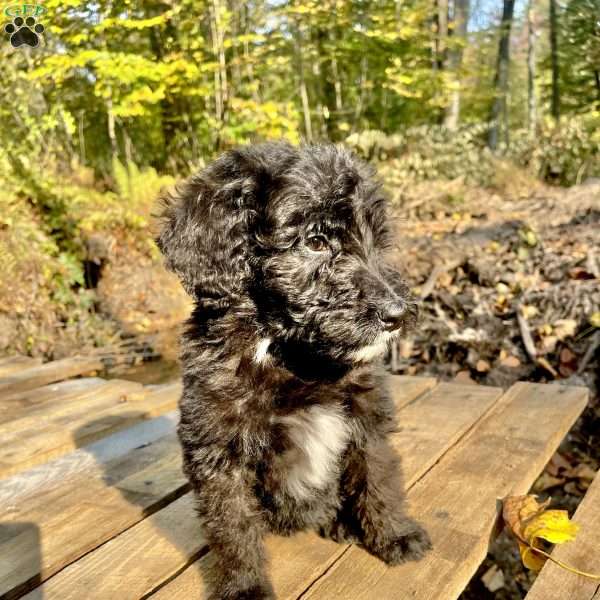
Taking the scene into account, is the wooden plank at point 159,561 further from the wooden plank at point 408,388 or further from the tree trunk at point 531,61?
the tree trunk at point 531,61

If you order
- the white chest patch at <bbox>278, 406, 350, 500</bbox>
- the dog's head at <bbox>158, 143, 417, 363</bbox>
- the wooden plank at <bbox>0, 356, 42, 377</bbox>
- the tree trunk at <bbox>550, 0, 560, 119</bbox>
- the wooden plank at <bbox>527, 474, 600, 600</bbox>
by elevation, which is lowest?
the wooden plank at <bbox>0, 356, 42, 377</bbox>

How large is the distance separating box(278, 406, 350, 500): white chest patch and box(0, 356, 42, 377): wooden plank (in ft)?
11.6

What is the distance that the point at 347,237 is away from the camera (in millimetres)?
2299

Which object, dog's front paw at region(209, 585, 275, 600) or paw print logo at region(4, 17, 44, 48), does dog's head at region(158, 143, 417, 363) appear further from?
paw print logo at region(4, 17, 44, 48)

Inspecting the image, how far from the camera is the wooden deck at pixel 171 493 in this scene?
2.24m

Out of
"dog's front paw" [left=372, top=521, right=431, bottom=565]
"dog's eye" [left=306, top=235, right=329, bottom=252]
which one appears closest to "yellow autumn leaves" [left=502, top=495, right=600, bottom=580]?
"dog's front paw" [left=372, top=521, right=431, bottom=565]

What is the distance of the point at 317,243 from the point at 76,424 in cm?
227

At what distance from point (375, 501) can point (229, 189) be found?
1283 millimetres

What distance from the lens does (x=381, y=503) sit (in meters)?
2.30

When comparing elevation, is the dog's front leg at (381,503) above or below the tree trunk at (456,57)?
below

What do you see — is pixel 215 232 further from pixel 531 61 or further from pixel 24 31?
pixel 531 61

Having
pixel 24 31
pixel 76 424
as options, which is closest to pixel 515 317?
pixel 76 424

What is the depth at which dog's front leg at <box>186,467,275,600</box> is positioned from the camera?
2086 mm

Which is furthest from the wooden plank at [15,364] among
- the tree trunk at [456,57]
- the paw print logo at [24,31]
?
the tree trunk at [456,57]
